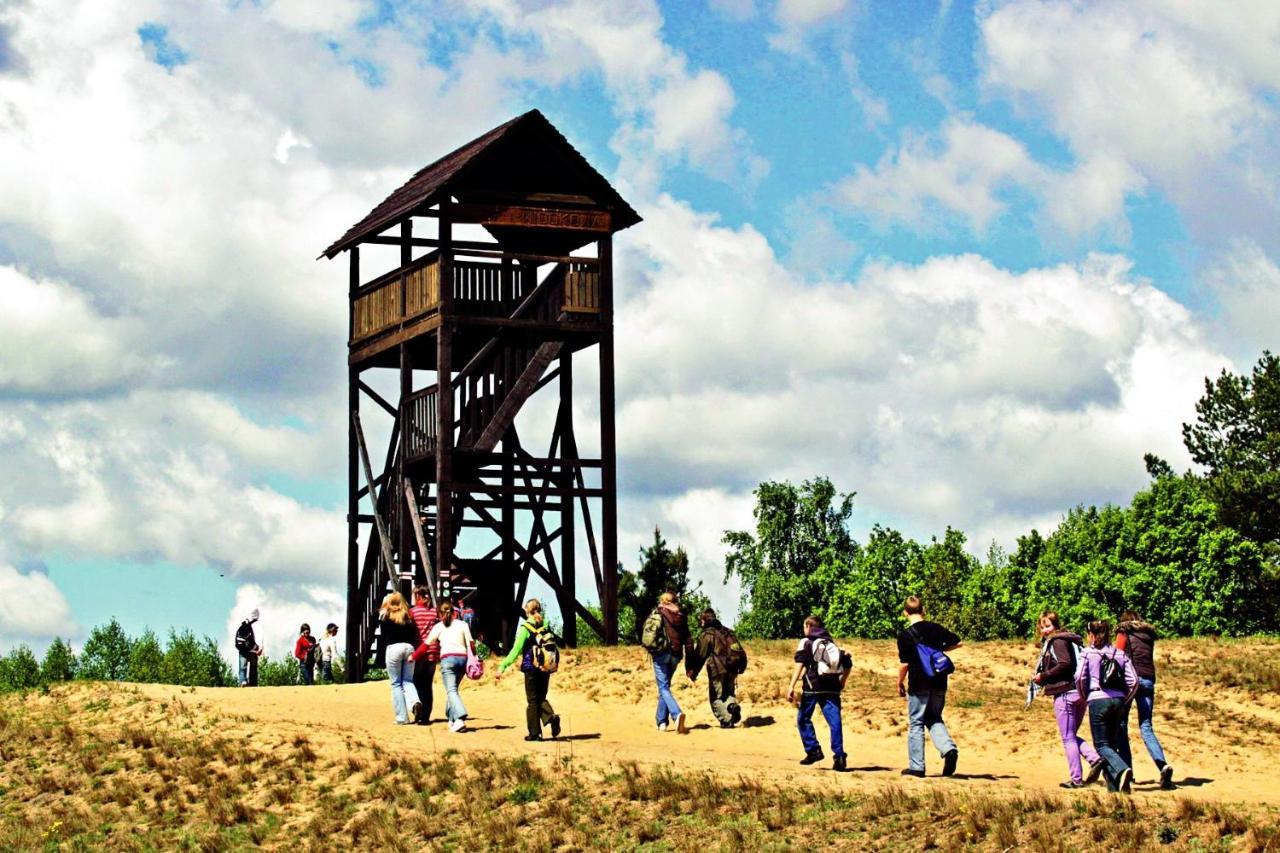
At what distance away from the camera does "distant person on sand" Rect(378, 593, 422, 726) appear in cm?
2719

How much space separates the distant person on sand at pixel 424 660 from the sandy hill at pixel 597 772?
0.47 m

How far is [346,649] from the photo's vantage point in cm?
4300

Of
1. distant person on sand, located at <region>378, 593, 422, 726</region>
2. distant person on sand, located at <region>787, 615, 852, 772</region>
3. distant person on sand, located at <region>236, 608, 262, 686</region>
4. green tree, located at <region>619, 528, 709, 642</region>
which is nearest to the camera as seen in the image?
distant person on sand, located at <region>787, 615, 852, 772</region>

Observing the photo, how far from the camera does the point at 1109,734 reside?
863 inches

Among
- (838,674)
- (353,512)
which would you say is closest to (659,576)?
(353,512)

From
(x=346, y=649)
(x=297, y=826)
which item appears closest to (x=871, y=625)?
(x=346, y=649)

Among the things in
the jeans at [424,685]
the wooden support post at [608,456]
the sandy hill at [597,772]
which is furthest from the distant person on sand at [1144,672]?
the wooden support post at [608,456]

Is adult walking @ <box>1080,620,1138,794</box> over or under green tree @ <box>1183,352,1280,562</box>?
under

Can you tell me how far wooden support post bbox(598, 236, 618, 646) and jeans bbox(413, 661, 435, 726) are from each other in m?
11.2

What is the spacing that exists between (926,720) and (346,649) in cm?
2267

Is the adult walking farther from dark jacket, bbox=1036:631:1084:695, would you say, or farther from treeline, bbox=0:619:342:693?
treeline, bbox=0:619:342:693

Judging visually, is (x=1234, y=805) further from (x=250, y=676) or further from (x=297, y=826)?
(x=250, y=676)

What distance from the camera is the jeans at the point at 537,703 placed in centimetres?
2597

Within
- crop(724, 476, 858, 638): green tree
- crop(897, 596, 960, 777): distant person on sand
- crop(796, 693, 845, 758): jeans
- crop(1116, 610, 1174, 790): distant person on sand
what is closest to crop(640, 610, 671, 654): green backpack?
crop(796, 693, 845, 758): jeans
